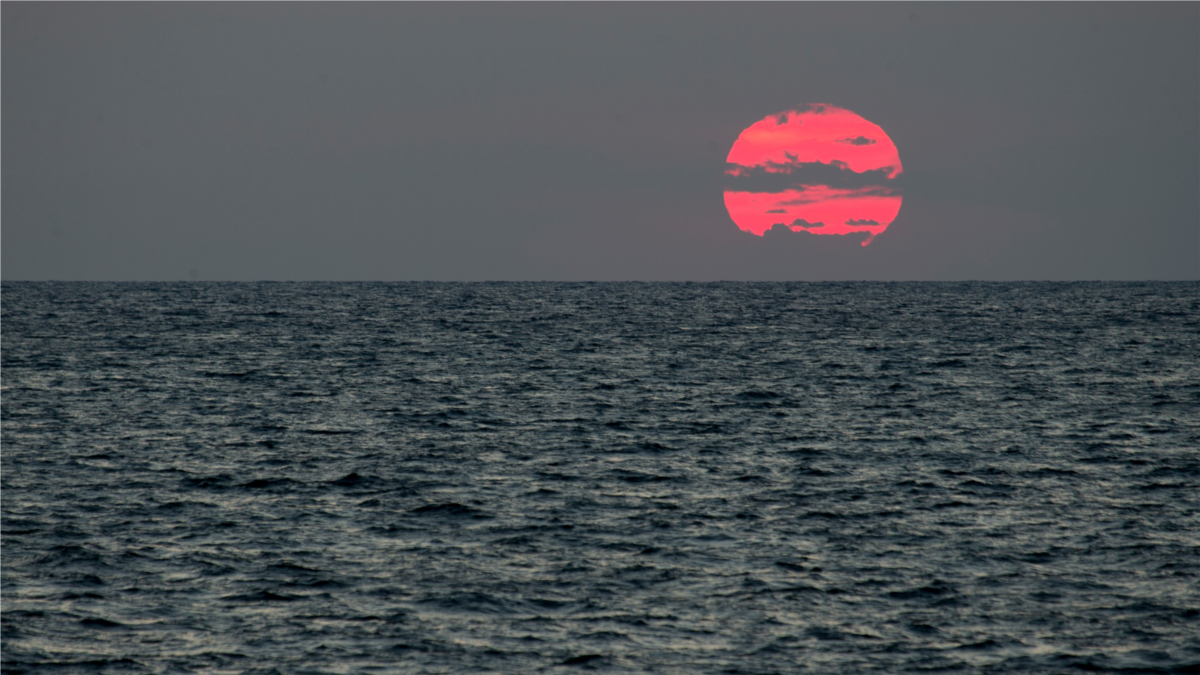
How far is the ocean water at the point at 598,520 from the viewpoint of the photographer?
51.7 ft

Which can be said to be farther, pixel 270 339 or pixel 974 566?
pixel 270 339

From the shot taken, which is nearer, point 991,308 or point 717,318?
point 717,318

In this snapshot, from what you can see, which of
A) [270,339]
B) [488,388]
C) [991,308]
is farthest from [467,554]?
[991,308]

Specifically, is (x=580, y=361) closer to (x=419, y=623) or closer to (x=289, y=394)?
(x=289, y=394)

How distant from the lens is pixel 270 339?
236 ft

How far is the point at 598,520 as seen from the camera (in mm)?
22828

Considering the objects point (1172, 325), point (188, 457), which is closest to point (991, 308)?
point (1172, 325)

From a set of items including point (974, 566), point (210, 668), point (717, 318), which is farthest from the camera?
point (717, 318)

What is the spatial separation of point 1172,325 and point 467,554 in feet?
272

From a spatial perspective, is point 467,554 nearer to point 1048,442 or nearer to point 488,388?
point 1048,442

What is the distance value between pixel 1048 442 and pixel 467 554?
21193 millimetres

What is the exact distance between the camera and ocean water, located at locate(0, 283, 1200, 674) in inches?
621

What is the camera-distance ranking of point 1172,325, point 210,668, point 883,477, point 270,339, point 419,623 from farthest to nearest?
point 1172,325 < point 270,339 < point 883,477 < point 419,623 < point 210,668

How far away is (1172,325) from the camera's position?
281 ft
